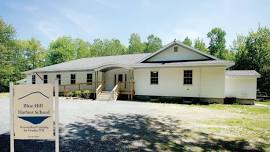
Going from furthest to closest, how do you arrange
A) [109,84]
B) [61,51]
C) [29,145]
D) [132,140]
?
[61,51] → [109,84] → [132,140] → [29,145]

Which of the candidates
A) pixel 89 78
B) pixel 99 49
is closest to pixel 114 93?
pixel 89 78

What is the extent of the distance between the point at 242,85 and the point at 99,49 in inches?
2038

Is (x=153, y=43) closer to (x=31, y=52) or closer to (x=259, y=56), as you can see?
(x=31, y=52)

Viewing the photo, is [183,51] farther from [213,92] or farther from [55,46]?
[55,46]

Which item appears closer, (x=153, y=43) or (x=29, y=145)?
(x=29, y=145)

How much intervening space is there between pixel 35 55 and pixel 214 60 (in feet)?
153

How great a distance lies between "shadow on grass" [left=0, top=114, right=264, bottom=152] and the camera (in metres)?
5.94

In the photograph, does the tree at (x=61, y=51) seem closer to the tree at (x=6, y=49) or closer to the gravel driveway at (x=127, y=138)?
the tree at (x=6, y=49)

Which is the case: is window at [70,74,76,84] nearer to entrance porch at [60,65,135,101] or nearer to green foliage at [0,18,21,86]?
entrance porch at [60,65,135,101]

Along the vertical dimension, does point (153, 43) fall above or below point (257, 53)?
above

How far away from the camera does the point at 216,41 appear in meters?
63.0

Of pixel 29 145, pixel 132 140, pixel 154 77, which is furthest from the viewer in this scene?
pixel 154 77

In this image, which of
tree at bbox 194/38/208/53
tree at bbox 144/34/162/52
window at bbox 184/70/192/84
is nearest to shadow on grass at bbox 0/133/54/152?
window at bbox 184/70/192/84

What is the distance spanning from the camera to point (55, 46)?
62844 millimetres
